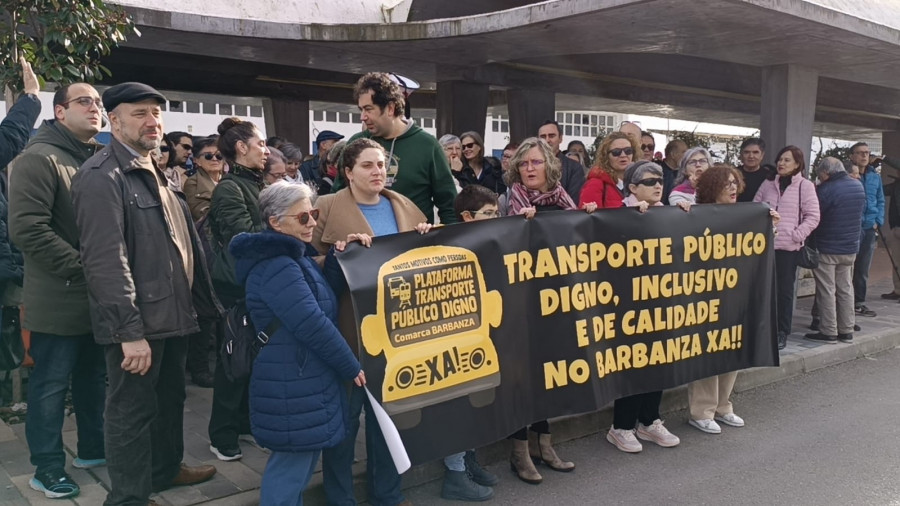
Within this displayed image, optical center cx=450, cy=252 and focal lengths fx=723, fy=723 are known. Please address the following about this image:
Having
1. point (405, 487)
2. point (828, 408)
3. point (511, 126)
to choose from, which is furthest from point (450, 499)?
point (511, 126)

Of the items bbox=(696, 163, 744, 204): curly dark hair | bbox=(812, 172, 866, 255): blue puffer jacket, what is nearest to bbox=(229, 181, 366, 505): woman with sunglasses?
bbox=(696, 163, 744, 204): curly dark hair

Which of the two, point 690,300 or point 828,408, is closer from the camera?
point 690,300

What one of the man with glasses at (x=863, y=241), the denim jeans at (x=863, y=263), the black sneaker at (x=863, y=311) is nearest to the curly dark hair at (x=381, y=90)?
the black sneaker at (x=863, y=311)

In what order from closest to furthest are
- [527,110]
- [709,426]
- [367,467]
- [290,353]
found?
[290,353] → [367,467] → [709,426] → [527,110]

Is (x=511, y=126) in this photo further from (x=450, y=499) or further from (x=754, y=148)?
(x=450, y=499)

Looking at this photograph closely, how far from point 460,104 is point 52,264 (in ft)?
28.6

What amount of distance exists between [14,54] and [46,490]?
9.73ft

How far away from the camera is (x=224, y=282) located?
4266mm

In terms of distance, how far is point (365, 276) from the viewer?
339 cm

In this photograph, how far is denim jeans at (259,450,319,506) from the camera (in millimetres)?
3111

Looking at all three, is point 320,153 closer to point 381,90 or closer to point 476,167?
point 476,167

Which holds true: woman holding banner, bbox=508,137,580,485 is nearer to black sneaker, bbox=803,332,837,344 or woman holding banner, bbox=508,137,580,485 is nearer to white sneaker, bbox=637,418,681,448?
white sneaker, bbox=637,418,681,448

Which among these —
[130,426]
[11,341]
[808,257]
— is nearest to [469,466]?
[130,426]

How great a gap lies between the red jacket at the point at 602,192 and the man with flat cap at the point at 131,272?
272cm
